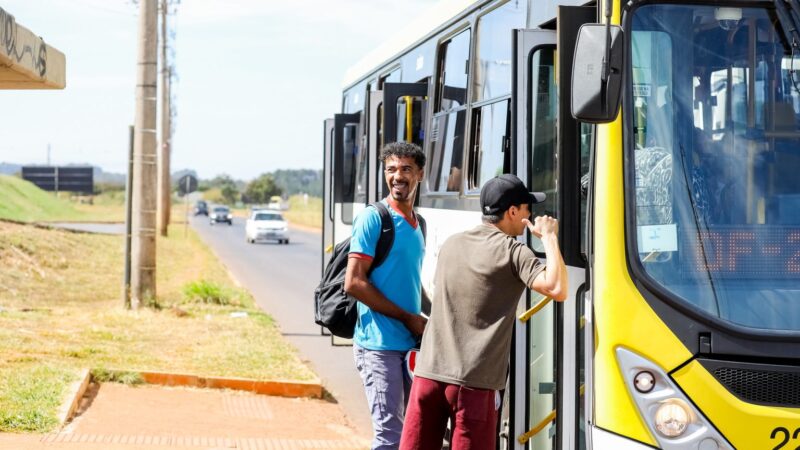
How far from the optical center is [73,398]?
956 cm

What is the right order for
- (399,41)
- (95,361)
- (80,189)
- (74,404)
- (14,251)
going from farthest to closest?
(80,189) < (14,251) < (95,361) < (399,41) < (74,404)

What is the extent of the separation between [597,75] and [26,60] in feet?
20.9

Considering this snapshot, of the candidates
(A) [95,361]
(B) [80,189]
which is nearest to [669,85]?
(A) [95,361]

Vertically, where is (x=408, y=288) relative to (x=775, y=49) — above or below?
below

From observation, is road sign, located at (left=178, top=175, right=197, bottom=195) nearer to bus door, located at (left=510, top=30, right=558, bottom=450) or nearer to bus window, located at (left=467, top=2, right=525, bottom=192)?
bus window, located at (left=467, top=2, right=525, bottom=192)

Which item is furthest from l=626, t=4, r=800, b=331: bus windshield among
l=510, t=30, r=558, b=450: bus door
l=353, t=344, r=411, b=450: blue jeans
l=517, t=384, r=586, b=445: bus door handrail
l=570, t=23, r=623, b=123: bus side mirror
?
l=353, t=344, r=411, b=450: blue jeans

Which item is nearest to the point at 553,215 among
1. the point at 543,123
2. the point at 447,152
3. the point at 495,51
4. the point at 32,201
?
the point at 543,123

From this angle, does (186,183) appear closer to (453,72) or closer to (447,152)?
(453,72)

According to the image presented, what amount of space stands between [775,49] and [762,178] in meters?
0.57

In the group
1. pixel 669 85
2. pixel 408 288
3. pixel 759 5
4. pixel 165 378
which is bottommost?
pixel 165 378

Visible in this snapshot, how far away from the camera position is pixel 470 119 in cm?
776

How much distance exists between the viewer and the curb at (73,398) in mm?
9070

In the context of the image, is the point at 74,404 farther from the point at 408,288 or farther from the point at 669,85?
the point at 669,85

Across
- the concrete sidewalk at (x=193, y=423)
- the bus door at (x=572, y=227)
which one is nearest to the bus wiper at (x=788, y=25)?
the bus door at (x=572, y=227)
